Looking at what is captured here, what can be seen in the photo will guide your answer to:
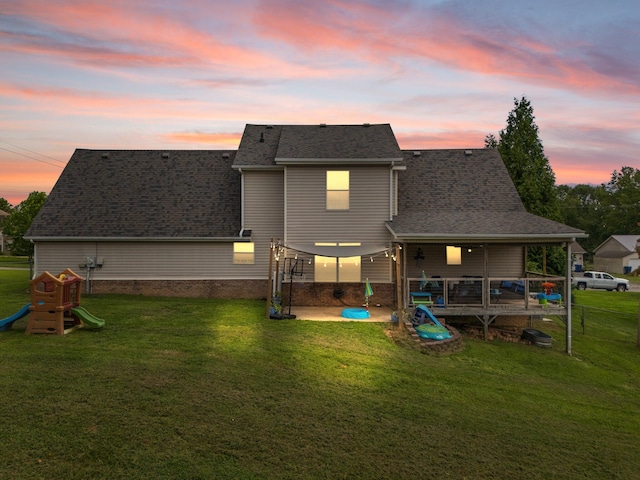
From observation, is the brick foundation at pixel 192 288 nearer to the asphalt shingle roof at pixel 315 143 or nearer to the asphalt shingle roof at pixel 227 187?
the asphalt shingle roof at pixel 227 187

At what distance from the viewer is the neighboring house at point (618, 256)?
198ft

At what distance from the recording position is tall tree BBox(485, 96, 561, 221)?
29.0 m

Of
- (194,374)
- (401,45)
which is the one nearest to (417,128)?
(401,45)

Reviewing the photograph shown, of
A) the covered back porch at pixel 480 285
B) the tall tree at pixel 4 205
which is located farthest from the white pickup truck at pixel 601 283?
the tall tree at pixel 4 205

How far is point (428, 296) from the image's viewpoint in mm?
15562

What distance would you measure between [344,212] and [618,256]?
6373 cm

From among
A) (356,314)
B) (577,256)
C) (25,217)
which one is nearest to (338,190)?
(356,314)

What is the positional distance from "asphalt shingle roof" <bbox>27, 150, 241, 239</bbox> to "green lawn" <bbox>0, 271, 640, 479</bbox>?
6.42 metres

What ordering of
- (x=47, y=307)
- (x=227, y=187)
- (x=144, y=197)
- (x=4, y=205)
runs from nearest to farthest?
(x=47, y=307), (x=144, y=197), (x=227, y=187), (x=4, y=205)

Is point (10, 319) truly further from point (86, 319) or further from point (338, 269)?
point (338, 269)

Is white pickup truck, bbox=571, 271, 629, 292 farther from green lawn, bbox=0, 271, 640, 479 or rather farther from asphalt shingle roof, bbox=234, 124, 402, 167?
asphalt shingle roof, bbox=234, 124, 402, 167

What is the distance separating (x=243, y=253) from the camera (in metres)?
18.4

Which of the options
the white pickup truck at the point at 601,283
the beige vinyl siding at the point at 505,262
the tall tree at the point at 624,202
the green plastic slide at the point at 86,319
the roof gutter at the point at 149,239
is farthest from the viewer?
the tall tree at the point at 624,202

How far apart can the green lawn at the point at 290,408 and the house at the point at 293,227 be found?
4.83 meters
